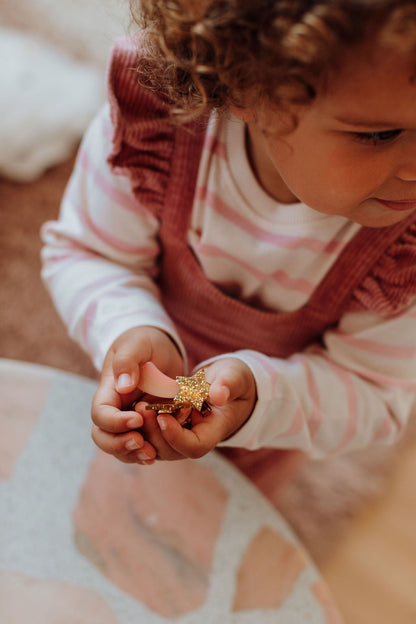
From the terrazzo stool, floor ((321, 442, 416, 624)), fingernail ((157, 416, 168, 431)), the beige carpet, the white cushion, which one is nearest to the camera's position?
fingernail ((157, 416, 168, 431))

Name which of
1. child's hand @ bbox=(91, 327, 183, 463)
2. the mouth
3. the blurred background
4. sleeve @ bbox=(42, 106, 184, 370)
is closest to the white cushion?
the blurred background

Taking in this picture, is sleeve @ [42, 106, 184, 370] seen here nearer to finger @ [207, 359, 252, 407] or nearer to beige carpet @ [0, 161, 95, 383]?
finger @ [207, 359, 252, 407]

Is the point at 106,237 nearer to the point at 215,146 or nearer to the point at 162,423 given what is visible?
the point at 215,146

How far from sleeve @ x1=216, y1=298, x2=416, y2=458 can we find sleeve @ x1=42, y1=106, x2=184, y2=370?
115mm

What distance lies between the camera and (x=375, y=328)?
0.62 m

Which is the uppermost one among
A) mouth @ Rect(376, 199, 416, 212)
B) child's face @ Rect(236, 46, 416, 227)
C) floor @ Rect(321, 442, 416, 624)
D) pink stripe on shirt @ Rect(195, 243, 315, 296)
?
child's face @ Rect(236, 46, 416, 227)

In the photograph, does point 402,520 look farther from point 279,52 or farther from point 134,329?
point 279,52

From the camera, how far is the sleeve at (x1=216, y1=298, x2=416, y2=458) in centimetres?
59

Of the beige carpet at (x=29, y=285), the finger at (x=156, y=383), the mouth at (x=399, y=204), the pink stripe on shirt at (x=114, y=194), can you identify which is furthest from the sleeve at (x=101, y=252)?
the beige carpet at (x=29, y=285)

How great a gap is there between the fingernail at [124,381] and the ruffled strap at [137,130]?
208mm

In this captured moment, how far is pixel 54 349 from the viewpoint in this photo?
114cm

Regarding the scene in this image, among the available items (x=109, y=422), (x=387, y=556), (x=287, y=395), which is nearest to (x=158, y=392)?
(x=109, y=422)

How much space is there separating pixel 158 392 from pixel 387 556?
777 millimetres

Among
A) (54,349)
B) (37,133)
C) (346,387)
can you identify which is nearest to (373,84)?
(346,387)
